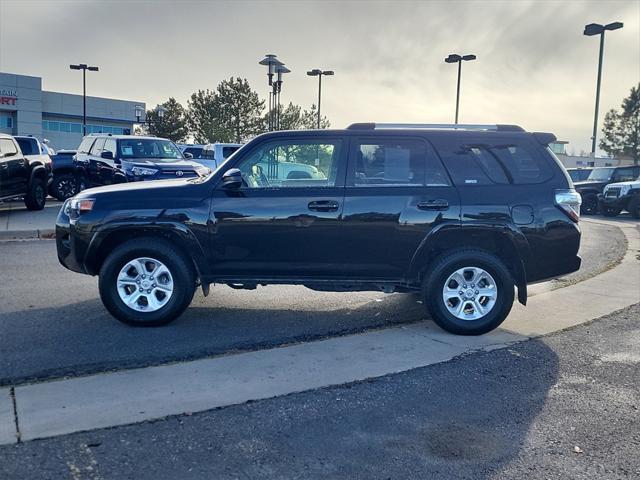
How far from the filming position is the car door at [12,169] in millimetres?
13680

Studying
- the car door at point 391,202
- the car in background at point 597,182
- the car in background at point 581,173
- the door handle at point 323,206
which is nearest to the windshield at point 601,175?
the car in background at point 597,182

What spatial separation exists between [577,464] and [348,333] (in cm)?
274

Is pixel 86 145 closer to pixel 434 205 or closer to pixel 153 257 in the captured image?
pixel 153 257

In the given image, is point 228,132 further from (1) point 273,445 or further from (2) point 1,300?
(1) point 273,445

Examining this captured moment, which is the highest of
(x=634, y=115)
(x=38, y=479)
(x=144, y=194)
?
(x=634, y=115)

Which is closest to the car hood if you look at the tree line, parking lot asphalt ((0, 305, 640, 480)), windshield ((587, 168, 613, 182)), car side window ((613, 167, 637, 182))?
parking lot asphalt ((0, 305, 640, 480))

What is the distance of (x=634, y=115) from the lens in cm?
5816

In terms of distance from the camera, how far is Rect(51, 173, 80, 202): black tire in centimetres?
1747

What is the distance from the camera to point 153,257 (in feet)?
19.1

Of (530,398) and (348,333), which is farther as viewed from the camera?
(348,333)

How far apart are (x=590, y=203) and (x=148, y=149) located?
54.0 feet

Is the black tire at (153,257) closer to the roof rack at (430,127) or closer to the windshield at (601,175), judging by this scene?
the roof rack at (430,127)

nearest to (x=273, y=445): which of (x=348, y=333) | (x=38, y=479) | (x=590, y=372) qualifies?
(x=38, y=479)

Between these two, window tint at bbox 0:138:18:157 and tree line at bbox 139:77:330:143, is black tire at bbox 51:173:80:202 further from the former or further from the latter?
tree line at bbox 139:77:330:143
